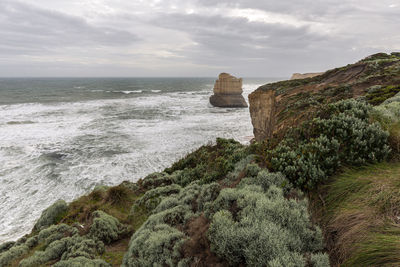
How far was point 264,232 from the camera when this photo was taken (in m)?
2.98

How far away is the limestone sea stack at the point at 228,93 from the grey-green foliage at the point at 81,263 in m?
44.3

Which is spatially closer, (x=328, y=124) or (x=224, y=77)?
(x=328, y=124)

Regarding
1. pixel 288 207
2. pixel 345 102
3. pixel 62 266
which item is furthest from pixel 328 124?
pixel 62 266

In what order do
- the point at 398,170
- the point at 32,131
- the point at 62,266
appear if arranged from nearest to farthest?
1. the point at 398,170
2. the point at 62,266
3. the point at 32,131

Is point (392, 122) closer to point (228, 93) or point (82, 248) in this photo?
point (82, 248)

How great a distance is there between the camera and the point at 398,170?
12.2 ft

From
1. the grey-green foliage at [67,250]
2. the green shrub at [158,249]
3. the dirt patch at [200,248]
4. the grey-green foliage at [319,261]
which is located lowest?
the grey-green foliage at [67,250]

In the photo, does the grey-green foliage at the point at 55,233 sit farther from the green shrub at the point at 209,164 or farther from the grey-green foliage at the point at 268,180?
the grey-green foliage at the point at 268,180

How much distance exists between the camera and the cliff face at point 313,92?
1062 cm

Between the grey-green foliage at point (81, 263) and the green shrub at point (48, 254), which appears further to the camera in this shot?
the green shrub at point (48, 254)

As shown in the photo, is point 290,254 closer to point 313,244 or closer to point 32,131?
point 313,244

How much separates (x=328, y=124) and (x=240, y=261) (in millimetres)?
3921

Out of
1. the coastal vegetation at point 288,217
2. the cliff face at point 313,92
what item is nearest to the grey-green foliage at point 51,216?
the coastal vegetation at point 288,217

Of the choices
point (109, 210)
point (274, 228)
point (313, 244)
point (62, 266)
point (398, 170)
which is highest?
point (398, 170)
